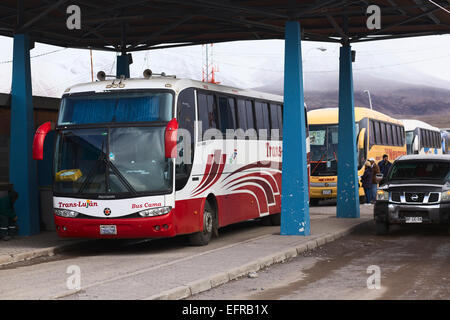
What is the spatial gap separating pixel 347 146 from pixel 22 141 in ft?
31.0

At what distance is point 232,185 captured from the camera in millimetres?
18531

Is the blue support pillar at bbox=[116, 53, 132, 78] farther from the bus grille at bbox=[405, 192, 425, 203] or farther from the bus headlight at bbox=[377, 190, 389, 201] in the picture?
the bus grille at bbox=[405, 192, 425, 203]

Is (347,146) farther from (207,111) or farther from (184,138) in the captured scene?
(184,138)

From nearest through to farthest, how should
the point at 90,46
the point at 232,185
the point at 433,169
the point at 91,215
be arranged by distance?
the point at 91,215 → the point at 232,185 → the point at 433,169 → the point at 90,46

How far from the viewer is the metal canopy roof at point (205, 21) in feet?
61.0

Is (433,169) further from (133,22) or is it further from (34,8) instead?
(34,8)

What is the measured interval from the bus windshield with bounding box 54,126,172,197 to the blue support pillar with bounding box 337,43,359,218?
8927 mm

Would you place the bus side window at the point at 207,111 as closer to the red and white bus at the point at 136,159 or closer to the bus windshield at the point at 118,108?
A: the red and white bus at the point at 136,159

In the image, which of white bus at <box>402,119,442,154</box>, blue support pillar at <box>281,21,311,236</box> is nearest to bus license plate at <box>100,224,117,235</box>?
blue support pillar at <box>281,21,311,236</box>

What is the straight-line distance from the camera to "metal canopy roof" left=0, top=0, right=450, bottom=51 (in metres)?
18.6

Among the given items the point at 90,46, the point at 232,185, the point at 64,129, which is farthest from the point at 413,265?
the point at 90,46

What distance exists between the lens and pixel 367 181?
98.2 ft

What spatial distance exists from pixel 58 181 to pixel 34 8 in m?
6.28
